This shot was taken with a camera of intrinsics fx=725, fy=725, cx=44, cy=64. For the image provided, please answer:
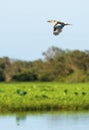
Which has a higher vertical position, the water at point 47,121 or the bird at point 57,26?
the bird at point 57,26

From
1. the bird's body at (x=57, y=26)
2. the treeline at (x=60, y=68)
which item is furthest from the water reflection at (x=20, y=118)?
the treeline at (x=60, y=68)

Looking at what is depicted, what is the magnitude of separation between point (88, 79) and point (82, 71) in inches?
39.4

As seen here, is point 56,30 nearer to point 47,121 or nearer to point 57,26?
point 57,26

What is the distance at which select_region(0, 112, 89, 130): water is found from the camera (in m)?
19.1

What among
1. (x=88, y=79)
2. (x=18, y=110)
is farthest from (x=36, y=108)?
(x=88, y=79)

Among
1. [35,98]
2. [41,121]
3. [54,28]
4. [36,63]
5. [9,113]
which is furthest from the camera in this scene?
[36,63]

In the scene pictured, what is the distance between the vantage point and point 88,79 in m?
56.5

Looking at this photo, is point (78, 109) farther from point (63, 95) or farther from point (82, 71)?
point (82, 71)

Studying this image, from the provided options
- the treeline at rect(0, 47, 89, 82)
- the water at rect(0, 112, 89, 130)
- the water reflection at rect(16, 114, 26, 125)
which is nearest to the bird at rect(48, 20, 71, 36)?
the water at rect(0, 112, 89, 130)

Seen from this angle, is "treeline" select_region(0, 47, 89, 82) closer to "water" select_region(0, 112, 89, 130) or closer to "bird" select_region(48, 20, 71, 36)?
"water" select_region(0, 112, 89, 130)

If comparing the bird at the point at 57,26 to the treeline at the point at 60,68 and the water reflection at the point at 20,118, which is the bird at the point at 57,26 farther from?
the treeline at the point at 60,68

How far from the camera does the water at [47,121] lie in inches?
754

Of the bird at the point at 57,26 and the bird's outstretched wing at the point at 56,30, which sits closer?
the bird's outstretched wing at the point at 56,30

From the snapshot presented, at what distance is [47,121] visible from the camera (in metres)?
20.6
